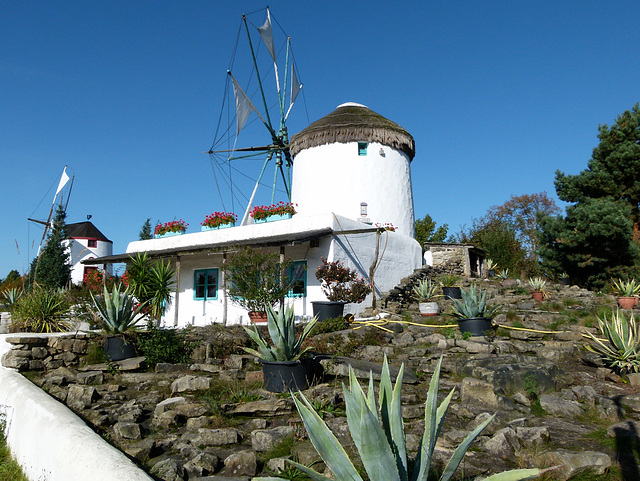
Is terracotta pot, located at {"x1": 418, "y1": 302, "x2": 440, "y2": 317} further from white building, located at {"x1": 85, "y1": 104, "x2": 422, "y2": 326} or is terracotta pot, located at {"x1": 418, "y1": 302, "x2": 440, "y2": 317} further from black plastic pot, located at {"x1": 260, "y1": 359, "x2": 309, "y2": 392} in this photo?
black plastic pot, located at {"x1": 260, "y1": 359, "x2": 309, "y2": 392}

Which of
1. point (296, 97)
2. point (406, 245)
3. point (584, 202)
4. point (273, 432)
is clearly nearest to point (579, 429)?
point (273, 432)

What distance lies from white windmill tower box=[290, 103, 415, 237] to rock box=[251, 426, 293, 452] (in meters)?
11.6

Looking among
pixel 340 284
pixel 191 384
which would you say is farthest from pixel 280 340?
pixel 340 284

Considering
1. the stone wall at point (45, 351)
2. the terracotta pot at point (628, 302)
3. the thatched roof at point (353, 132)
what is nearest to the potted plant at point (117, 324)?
the stone wall at point (45, 351)

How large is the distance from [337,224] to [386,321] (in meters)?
3.64

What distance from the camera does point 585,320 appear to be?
32.8ft

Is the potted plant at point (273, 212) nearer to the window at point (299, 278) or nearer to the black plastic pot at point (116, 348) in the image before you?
the window at point (299, 278)

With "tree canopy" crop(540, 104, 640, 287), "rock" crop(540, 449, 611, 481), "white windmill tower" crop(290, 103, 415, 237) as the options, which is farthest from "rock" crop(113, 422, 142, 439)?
"tree canopy" crop(540, 104, 640, 287)

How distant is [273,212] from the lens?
14.6 m

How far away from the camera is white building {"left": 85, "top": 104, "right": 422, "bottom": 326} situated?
1326cm

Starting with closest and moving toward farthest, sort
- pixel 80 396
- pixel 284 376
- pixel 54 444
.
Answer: pixel 54 444
pixel 80 396
pixel 284 376

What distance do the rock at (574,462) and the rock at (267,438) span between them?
2310 millimetres

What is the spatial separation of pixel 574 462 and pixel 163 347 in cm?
667

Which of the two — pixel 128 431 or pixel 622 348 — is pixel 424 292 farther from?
pixel 128 431
